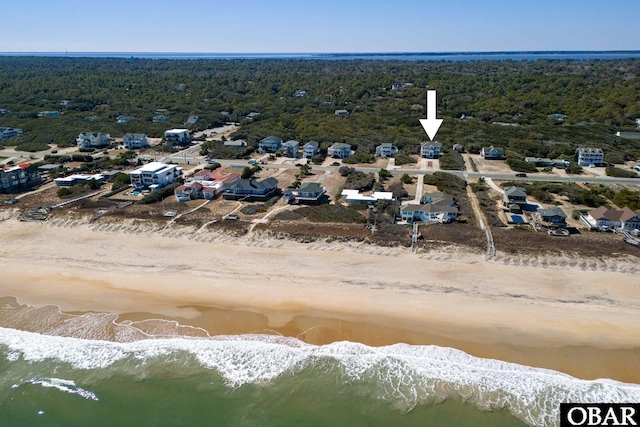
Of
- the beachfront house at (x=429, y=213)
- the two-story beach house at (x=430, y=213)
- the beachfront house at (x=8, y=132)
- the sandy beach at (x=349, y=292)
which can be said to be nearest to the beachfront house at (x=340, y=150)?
the two-story beach house at (x=430, y=213)

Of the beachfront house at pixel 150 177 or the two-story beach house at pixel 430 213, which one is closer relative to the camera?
the two-story beach house at pixel 430 213

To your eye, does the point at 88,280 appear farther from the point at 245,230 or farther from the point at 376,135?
the point at 376,135

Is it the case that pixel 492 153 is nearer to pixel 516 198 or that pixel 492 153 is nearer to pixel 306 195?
pixel 516 198

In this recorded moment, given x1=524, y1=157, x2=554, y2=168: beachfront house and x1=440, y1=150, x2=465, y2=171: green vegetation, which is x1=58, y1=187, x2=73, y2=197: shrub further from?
x1=524, y1=157, x2=554, y2=168: beachfront house

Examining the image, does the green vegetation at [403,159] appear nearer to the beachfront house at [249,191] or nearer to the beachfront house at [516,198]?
the beachfront house at [516,198]

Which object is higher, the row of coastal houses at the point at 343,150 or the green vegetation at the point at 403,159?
the row of coastal houses at the point at 343,150

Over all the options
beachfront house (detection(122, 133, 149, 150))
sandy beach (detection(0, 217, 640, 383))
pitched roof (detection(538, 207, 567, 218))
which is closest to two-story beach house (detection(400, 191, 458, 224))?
sandy beach (detection(0, 217, 640, 383))

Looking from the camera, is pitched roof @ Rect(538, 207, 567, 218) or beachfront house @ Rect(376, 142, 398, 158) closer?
pitched roof @ Rect(538, 207, 567, 218)
